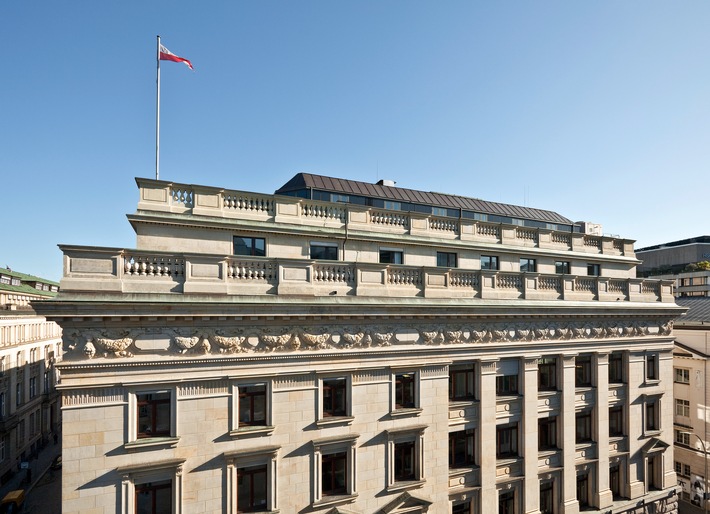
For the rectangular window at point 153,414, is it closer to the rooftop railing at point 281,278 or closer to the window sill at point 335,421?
the rooftop railing at point 281,278

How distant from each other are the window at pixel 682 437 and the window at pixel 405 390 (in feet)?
116

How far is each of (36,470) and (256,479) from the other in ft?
155

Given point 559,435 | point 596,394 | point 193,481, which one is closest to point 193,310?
point 193,481

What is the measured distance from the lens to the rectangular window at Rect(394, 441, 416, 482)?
2005 centimetres

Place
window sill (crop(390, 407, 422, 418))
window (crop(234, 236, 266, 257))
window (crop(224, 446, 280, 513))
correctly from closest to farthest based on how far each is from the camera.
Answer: window (crop(224, 446, 280, 513)) → window sill (crop(390, 407, 422, 418)) → window (crop(234, 236, 266, 257))

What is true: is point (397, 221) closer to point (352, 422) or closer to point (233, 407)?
point (352, 422)

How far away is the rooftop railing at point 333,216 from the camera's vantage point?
19.8m

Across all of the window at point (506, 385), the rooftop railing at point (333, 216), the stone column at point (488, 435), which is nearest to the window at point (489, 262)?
the rooftop railing at point (333, 216)

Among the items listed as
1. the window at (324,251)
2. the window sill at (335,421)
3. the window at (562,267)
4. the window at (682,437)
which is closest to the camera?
the window sill at (335,421)

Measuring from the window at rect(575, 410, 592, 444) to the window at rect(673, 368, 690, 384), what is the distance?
21204 mm

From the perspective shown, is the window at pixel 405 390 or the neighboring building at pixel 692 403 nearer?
the window at pixel 405 390

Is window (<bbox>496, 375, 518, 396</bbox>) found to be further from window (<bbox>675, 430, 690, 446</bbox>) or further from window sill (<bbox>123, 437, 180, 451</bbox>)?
window (<bbox>675, 430, 690, 446</bbox>)

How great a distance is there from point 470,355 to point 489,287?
3992 millimetres

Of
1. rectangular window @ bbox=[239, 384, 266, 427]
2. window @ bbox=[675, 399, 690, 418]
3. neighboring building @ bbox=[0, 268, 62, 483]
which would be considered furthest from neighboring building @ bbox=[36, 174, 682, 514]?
neighboring building @ bbox=[0, 268, 62, 483]
